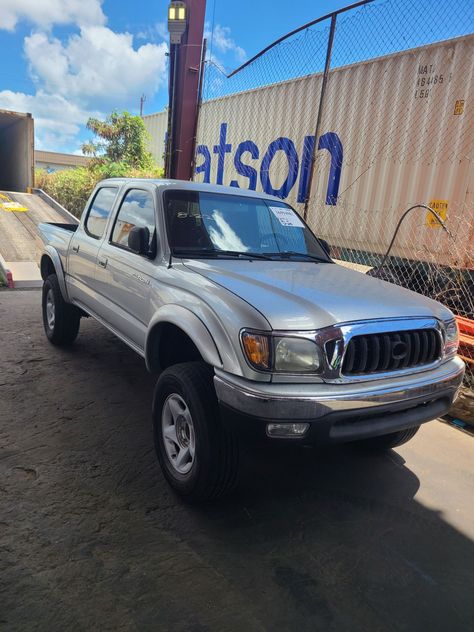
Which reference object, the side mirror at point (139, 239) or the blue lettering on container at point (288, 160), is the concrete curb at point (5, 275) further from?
the side mirror at point (139, 239)

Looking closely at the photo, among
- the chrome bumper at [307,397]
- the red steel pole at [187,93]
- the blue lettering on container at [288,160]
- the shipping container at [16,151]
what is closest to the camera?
the chrome bumper at [307,397]

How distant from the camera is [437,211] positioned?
5.66 metres

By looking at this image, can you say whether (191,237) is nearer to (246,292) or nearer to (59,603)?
(246,292)

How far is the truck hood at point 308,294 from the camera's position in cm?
234

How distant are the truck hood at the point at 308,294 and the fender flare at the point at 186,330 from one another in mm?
249

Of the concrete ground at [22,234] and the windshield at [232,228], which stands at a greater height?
the windshield at [232,228]

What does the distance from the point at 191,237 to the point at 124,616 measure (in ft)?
7.36

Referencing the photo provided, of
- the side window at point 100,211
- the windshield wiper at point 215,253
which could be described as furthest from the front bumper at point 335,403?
the side window at point 100,211

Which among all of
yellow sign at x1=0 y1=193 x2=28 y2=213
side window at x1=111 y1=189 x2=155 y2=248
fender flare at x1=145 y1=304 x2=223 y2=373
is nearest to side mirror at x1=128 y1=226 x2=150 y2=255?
side window at x1=111 y1=189 x2=155 y2=248

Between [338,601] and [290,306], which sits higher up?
[290,306]

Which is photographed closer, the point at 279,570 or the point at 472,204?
the point at 279,570

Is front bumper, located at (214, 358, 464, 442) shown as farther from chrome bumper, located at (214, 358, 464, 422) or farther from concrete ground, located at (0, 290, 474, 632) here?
concrete ground, located at (0, 290, 474, 632)

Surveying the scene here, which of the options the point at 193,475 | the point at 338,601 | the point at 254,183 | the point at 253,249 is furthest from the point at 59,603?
the point at 254,183

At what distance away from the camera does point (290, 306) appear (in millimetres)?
2387
